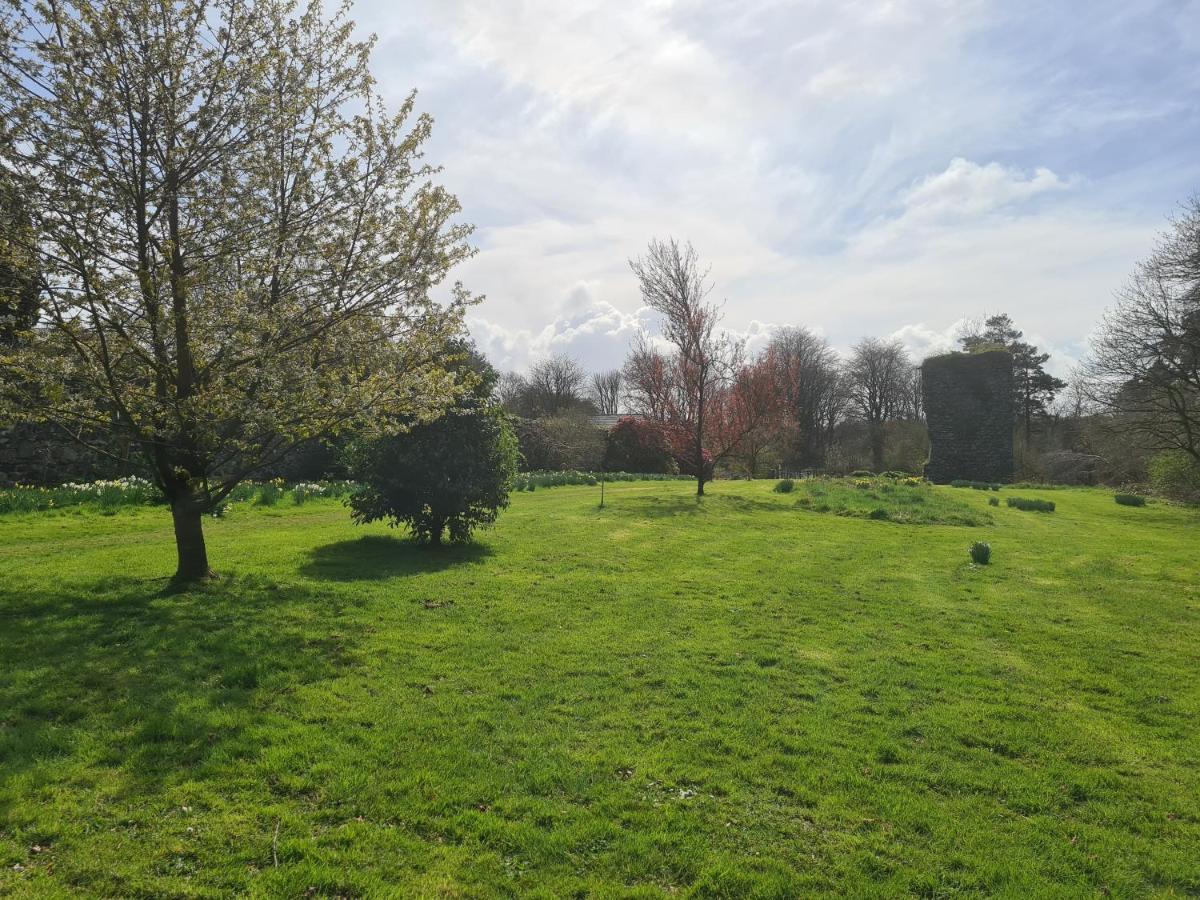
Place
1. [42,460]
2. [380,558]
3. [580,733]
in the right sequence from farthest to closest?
[42,460] < [380,558] < [580,733]

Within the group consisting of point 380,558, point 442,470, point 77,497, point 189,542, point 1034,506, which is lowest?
point 1034,506

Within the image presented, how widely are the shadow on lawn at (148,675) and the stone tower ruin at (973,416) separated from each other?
33433mm

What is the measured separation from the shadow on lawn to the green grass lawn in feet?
0.09

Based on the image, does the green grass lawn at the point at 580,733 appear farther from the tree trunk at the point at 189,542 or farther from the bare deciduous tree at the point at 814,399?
the bare deciduous tree at the point at 814,399

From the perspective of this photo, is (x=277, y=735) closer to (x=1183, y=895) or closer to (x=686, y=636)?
(x=686, y=636)

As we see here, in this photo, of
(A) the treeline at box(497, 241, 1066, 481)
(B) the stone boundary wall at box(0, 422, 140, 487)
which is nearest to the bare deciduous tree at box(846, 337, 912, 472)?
(A) the treeline at box(497, 241, 1066, 481)

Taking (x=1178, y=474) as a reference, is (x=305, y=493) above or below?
above

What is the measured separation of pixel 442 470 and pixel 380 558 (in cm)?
159

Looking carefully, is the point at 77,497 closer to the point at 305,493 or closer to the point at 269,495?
the point at 269,495

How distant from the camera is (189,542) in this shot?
7598 mm

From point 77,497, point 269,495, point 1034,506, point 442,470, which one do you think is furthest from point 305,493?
point 1034,506

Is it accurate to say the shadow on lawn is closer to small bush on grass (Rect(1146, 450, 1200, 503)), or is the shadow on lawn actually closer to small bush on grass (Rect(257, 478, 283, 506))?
small bush on grass (Rect(257, 478, 283, 506))

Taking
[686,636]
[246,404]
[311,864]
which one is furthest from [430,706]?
[246,404]

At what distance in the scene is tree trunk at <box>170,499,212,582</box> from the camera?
7.40m
